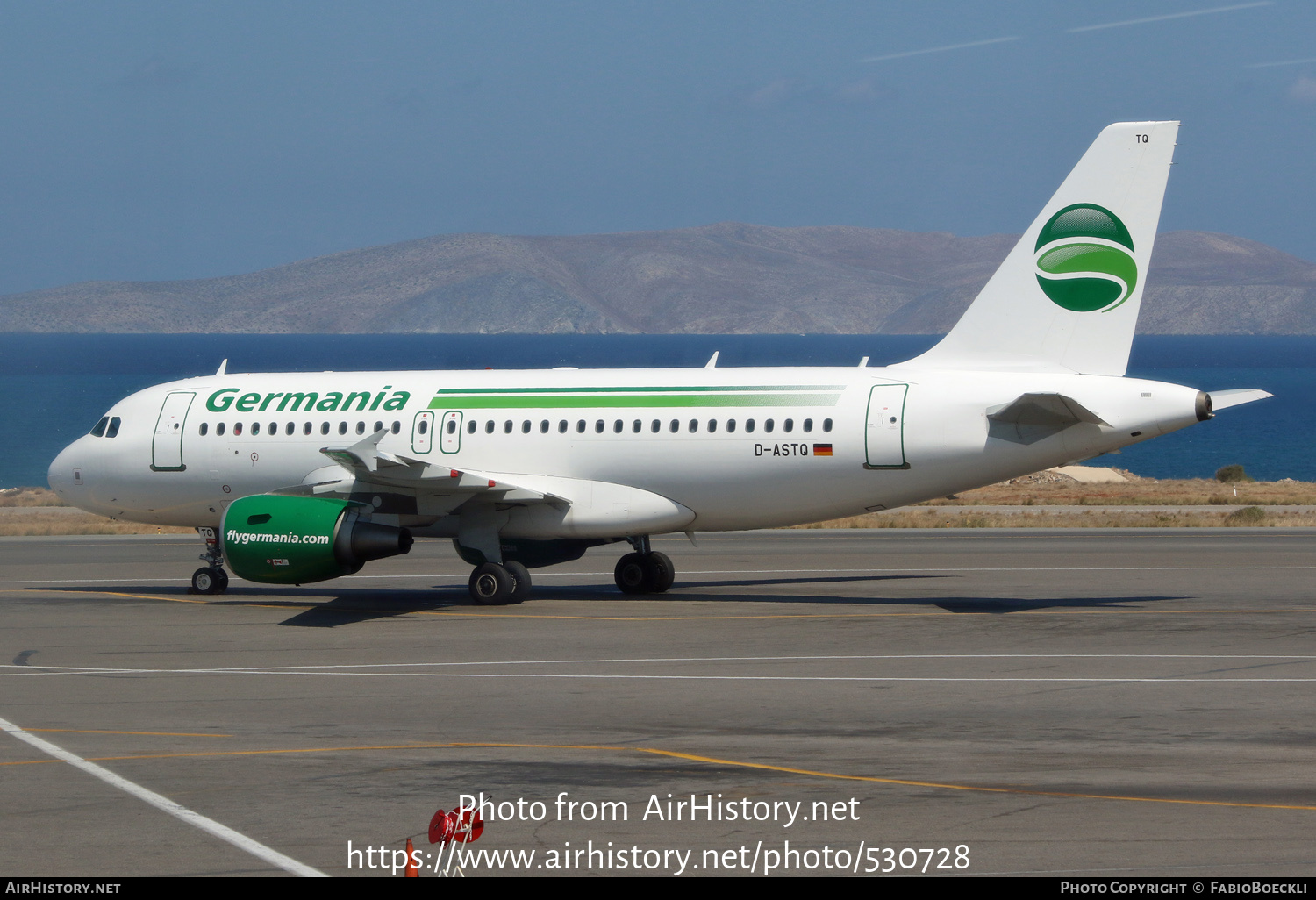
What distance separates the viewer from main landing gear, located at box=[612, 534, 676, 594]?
2772cm

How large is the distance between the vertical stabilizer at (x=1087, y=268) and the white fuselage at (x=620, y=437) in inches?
25.1

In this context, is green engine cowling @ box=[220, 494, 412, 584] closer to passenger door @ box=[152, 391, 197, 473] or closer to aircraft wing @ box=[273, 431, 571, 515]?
aircraft wing @ box=[273, 431, 571, 515]

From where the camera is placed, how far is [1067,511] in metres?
50.0

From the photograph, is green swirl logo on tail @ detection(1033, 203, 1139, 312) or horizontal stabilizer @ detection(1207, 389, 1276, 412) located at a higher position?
green swirl logo on tail @ detection(1033, 203, 1139, 312)

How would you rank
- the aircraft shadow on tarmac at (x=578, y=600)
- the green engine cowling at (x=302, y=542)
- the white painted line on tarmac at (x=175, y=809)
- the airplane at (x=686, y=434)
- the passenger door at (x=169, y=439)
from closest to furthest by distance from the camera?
1. the white painted line on tarmac at (x=175, y=809)
2. the airplane at (x=686, y=434)
3. the green engine cowling at (x=302, y=542)
4. the aircraft shadow on tarmac at (x=578, y=600)
5. the passenger door at (x=169, y=439)

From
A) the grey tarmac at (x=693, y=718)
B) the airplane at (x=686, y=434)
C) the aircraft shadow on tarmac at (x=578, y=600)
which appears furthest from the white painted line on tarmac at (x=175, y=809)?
the airplane at (x=686, y=434)

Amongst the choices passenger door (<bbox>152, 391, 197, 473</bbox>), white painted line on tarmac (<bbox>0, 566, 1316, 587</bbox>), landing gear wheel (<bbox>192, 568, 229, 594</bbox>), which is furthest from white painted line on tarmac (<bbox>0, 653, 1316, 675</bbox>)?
white painted line on tarmac (<bbox>0, 566, 1316, 587</bbox>)

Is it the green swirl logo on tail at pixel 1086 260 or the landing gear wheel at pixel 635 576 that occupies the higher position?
the green swirl logo on tail at pixel 1086 260

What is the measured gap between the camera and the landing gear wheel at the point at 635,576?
1092 inches

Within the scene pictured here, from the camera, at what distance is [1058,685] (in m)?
17.4

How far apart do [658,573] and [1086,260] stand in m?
9.59

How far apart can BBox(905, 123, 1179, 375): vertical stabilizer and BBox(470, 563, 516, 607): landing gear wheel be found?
8.90m

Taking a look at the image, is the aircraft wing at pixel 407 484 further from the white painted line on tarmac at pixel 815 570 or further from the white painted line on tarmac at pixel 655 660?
the white painted line on tarmac at pixel 655 660
